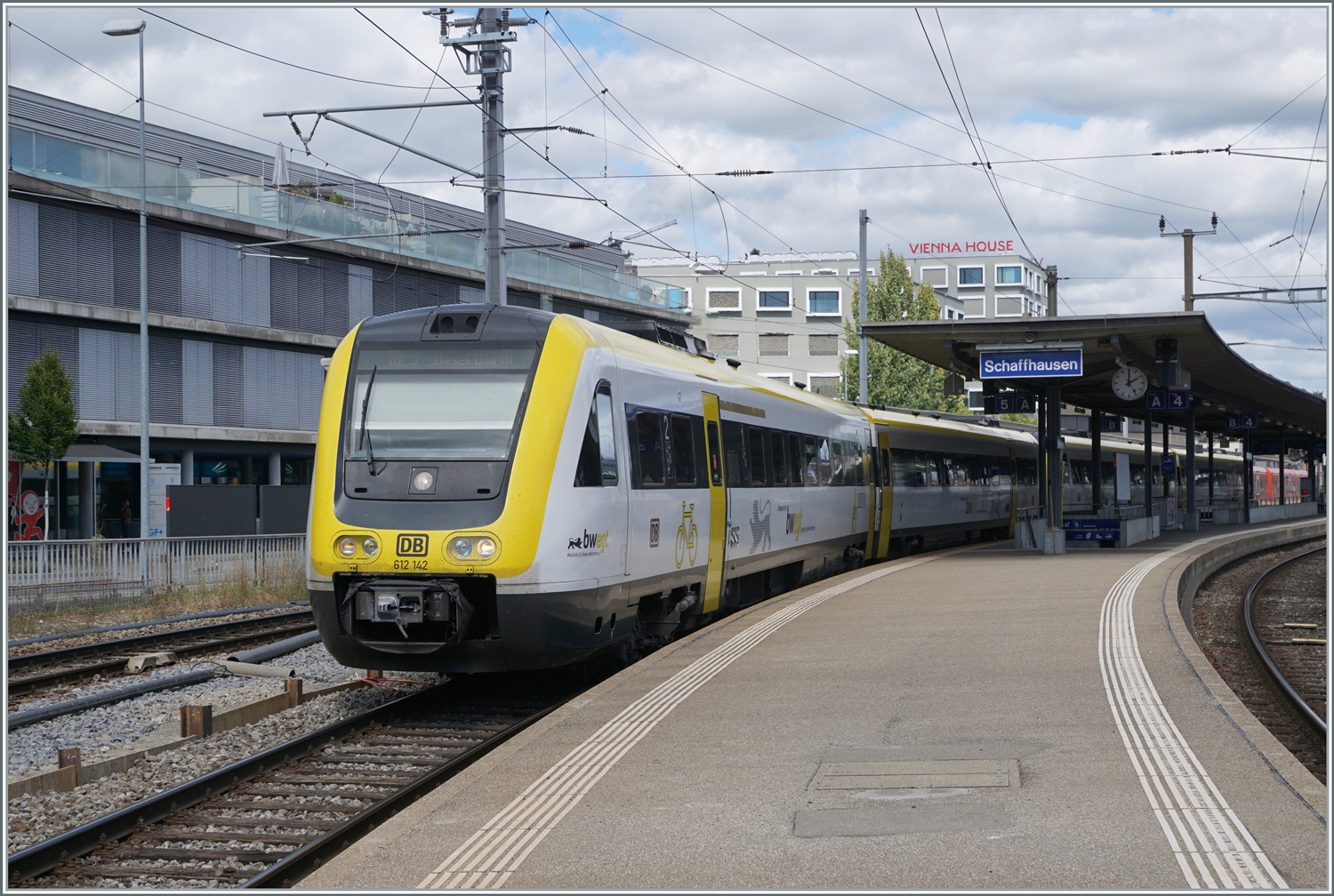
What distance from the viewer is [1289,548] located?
40.7 meters

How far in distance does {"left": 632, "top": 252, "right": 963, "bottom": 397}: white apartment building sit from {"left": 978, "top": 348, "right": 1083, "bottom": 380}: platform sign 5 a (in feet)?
202

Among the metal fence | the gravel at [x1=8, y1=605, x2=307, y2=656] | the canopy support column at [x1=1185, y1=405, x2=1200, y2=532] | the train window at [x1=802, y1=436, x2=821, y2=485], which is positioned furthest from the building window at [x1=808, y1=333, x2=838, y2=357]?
the gravel at [x1=8, y1=605, x2=307, y2=656]

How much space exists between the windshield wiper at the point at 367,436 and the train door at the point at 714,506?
4.52 meters

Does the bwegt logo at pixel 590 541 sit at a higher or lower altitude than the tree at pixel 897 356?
lower

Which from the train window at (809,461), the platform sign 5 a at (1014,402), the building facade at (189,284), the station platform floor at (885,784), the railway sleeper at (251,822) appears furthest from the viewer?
the building facade at (189,284)

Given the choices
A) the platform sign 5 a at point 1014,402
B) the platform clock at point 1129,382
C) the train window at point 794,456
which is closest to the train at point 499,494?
the train window at point 794,456

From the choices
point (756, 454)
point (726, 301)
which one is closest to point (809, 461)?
point (756, 454)

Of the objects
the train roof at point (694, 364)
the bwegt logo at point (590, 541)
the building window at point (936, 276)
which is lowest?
the bwegt logo at point (590, 541)

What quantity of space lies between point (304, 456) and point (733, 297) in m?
57.0

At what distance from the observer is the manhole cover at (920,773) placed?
7070 mm

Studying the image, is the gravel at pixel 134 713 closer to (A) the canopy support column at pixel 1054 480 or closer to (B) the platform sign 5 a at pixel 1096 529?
(A) the canopy support column at pixel 1054 480

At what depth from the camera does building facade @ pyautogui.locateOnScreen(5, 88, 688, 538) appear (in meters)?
31.5

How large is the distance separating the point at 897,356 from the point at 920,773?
157ft

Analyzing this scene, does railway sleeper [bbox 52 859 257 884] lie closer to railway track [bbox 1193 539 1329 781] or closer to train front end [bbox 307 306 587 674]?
train front end [bbox 307 306 587 674]
